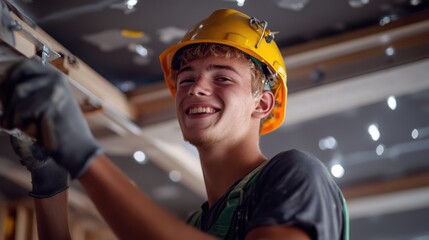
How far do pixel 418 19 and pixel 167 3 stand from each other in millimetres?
1328

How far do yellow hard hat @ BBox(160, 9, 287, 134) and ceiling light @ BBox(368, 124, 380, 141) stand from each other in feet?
6.82

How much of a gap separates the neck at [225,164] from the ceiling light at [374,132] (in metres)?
2.61

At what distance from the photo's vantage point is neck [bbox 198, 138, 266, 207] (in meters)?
2.32

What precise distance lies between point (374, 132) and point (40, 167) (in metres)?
3.11

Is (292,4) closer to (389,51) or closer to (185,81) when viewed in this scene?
(389,51)

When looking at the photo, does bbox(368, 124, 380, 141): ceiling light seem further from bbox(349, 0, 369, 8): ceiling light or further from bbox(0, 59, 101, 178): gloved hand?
bbox(0, 59, 101, 178): gloved hand

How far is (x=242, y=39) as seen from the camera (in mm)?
2592

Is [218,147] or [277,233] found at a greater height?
[218,147]

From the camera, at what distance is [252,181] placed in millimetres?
2025

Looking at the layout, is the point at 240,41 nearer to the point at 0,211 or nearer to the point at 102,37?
the point at 102,37

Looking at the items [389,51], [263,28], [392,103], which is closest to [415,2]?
[389,51]

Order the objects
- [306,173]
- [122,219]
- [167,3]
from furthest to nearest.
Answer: [167,3] → [306,173] → [122,219]

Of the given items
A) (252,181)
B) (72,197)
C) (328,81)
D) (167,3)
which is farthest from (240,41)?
(72,197)

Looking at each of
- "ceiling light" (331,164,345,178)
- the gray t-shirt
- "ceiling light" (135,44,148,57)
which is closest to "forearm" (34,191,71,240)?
the gray t-shirt
